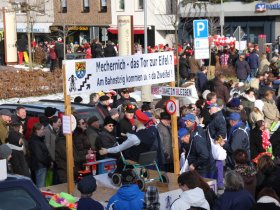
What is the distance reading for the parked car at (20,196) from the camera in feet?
25.6

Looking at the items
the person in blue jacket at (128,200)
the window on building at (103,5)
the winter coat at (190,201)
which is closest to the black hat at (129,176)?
the person in blue jacket at (128,200)

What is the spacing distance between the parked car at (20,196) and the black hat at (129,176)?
1.49m

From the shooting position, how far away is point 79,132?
12750mm

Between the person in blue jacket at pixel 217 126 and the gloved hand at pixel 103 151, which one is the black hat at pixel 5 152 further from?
the person in blue jacket at pixel 217 126

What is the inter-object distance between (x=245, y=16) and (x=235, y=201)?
44671mm

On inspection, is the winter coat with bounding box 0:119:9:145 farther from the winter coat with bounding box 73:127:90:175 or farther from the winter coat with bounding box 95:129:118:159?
the winter coat with bounding box 95:129:118:159

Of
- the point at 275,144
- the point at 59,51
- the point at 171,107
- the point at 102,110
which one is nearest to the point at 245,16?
the point at 59,51

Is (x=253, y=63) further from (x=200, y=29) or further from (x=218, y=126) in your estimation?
(x=218, y=126)

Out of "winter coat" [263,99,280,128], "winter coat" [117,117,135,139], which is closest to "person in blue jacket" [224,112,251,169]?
"winter coat" [117,117,135,139]

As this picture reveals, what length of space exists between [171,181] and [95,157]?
1.87 metres

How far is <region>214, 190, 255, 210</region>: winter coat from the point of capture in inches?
330

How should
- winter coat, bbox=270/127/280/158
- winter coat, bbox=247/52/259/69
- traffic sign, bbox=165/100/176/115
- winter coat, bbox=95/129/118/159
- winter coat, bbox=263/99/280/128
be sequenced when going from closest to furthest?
traffic sign, bbox=165/100/176/115, winter coat, bbox=95/129/118/159, winter coat, bbox=270/127/280/158, winter coat, bbox=263/99/280/128, winter coat, bbox=247/52/259/69

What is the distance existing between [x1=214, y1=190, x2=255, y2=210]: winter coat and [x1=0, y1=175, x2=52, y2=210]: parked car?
2.05 m

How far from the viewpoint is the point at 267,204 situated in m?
7.79
